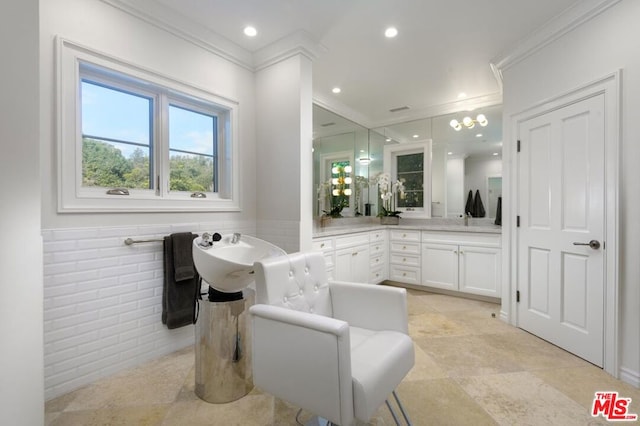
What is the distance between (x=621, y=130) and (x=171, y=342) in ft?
11.5

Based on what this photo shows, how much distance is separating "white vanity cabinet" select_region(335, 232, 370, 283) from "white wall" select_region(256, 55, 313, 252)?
0.74 m

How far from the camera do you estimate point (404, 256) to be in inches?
158

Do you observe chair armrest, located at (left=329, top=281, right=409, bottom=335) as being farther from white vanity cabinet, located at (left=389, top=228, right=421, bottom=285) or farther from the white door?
white vanity cabinet, located at (left=389, top=228, right=421, bottom=285)

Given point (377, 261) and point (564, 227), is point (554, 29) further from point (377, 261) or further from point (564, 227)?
point (377, 261)

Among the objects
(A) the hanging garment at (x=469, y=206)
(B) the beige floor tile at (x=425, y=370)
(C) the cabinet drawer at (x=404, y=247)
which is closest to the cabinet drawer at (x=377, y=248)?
(C) the cabinet drawer at (x=404, y=247)

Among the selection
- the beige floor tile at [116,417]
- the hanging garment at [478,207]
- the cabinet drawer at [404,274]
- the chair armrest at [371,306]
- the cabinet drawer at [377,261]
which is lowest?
the beige floor tile at [116,417]

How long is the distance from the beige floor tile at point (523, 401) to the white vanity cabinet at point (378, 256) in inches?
78.2

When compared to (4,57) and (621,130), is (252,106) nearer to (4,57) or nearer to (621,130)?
(4,57)

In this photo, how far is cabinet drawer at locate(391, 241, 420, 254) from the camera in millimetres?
3929

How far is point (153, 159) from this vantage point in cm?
222

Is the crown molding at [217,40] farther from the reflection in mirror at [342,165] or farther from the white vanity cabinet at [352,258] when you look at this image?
the white vanity cabinet at [352,258]

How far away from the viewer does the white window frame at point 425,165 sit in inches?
166

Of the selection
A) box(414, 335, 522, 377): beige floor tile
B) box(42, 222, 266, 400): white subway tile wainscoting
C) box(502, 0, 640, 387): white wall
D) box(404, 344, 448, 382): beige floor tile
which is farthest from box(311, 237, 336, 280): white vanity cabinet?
box(502, 0, 640, 387): white wall

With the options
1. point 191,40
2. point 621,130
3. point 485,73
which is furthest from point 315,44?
point 621,130
